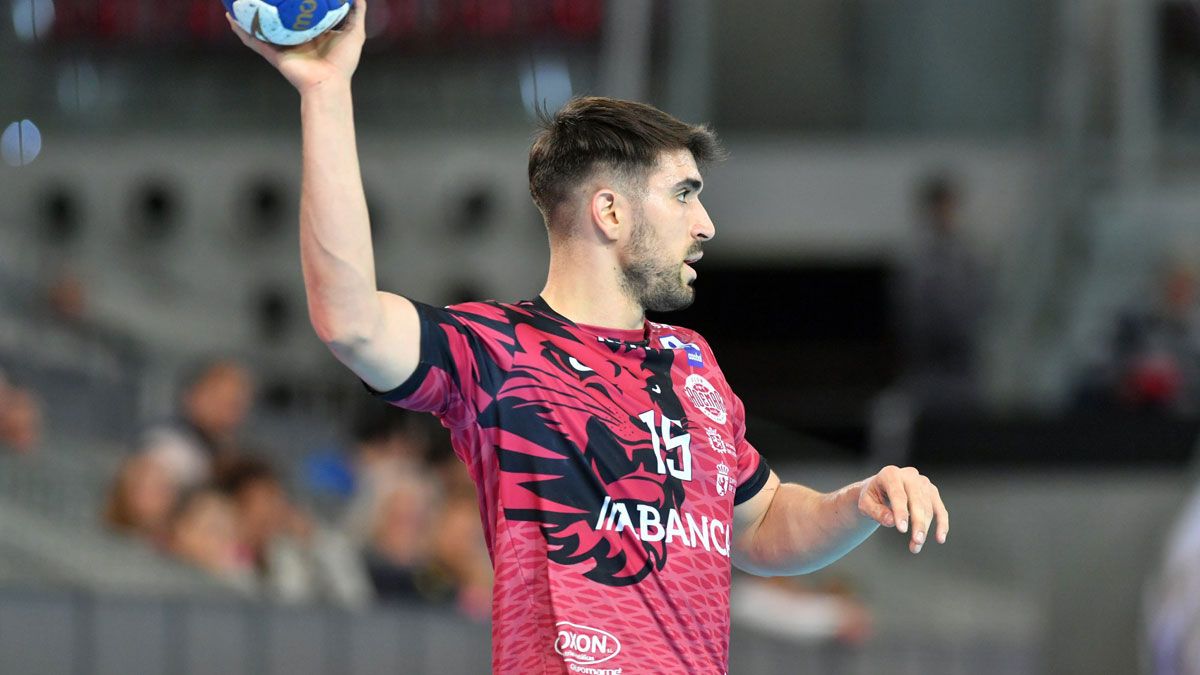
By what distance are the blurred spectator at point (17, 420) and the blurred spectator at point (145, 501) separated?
899 mm

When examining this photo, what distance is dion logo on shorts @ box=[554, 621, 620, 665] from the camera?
295 centimetres

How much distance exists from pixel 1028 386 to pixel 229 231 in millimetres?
6699

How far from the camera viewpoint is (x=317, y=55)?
2779 millimetres

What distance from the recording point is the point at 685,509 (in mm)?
3107

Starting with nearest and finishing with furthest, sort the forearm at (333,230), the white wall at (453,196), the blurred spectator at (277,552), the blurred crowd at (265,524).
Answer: the forearm at (333,230)
the blurred crowd at (265,524)
the blurred spectator at (277,552)
the white wall at (453,196)

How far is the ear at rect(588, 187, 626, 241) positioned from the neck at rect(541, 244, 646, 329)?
0.21ft

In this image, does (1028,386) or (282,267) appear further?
(282,267)

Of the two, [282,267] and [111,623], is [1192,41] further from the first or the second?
[111,623]

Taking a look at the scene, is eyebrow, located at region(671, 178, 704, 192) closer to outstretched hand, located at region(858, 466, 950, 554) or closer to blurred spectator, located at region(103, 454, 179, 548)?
outstretched hand, located at region(858, 466, 950, 554)

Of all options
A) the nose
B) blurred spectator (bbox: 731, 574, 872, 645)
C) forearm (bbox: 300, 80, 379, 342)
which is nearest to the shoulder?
the nose

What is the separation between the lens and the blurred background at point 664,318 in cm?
742

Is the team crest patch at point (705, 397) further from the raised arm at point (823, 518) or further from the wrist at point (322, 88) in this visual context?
the wrist at point (322, 88)

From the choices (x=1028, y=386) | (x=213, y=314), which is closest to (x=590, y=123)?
(x=1028, y=386)

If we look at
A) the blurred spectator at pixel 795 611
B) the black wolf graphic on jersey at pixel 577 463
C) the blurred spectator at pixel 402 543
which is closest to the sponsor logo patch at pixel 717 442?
the black wolf graphic on jersey at pixel 577 463
